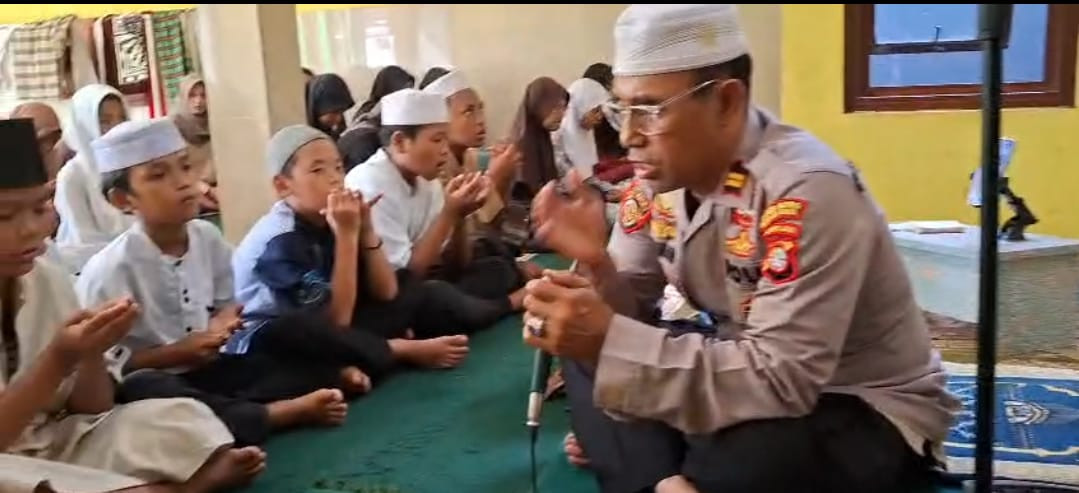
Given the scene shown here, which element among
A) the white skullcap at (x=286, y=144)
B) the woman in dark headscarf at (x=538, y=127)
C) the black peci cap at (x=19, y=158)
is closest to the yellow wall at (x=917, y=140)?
the woman in dark headscarf at (x=538, y=127)

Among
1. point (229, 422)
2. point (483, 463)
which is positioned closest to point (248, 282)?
point (229, 422)

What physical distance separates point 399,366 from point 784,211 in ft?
4.68

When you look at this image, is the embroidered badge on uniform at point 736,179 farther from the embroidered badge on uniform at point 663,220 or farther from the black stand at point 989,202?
the black stand at point 989,202

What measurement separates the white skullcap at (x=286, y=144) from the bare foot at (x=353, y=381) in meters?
0.53

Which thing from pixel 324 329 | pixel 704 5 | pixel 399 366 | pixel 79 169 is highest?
pixel 704 5

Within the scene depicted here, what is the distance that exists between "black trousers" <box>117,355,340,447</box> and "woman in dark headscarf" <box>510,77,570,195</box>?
4.56 ft

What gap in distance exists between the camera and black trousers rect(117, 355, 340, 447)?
1.94 meters

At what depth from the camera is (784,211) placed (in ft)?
4.23

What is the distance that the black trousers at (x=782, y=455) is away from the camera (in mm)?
1326

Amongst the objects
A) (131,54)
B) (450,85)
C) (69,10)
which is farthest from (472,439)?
(69,10)

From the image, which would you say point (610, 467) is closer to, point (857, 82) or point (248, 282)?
point (248, 282)

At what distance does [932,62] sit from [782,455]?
284 cm

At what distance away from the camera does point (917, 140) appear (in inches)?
145

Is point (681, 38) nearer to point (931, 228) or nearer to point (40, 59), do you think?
point (931, 228)
